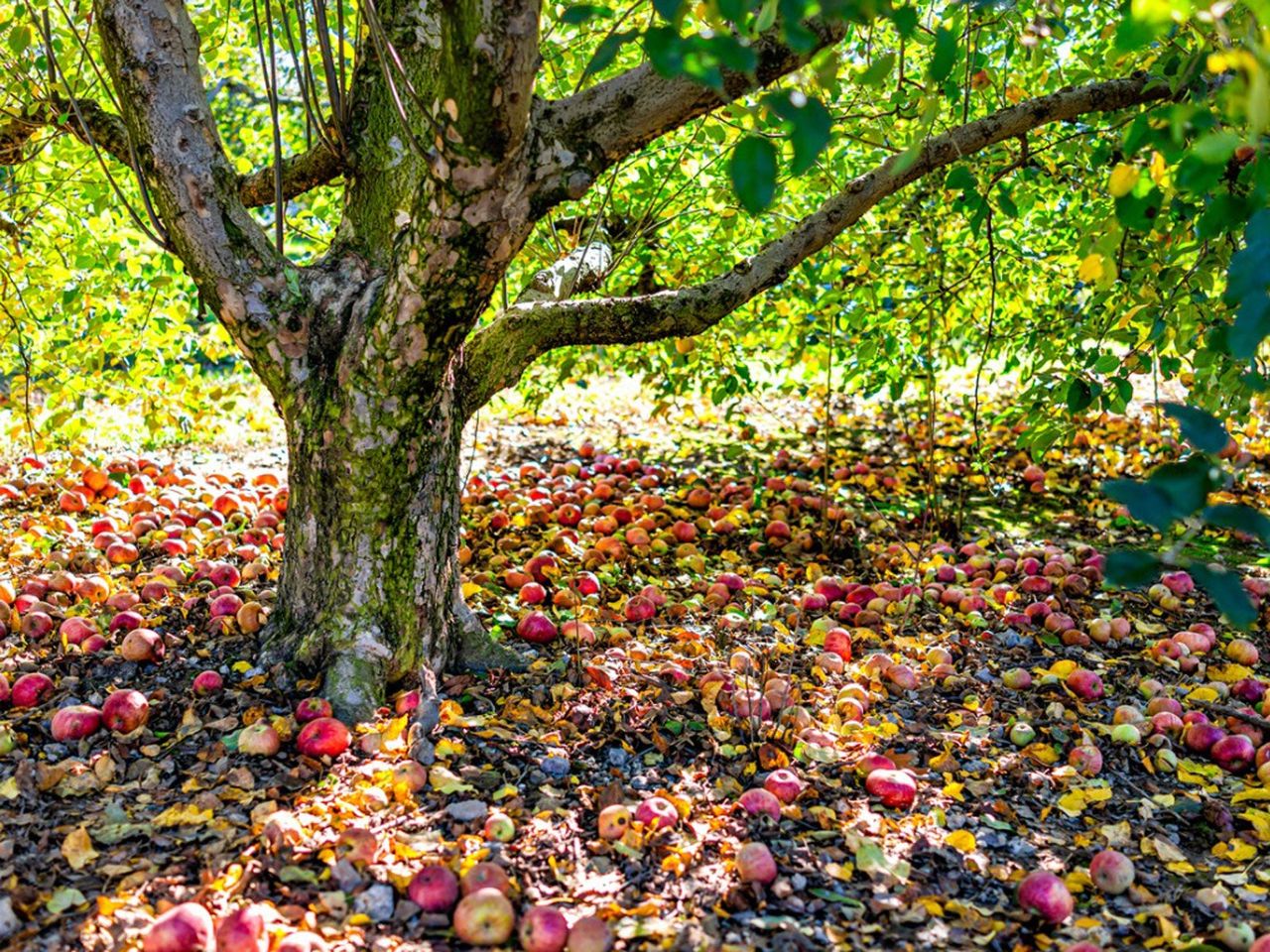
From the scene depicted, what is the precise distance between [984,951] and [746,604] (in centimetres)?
229

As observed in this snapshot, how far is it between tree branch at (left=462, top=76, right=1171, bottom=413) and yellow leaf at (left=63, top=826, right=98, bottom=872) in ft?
5.25

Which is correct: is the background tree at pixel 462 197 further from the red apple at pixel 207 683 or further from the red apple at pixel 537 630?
the red apple at pixel 537 630

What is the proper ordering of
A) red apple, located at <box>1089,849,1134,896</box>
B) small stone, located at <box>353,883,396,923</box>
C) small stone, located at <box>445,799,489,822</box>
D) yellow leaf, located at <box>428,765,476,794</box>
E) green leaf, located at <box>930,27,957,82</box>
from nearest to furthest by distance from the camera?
green leaf, located at <box>930,27,957,82</box> < small stone, located at <box>353,883,396,923</box> < red apple, located at <box>1089,849,1134,896</box> < small stone, located at <box>445,799,489,822</box> < yellow leaf, located at <box>428,765,476,794</box>

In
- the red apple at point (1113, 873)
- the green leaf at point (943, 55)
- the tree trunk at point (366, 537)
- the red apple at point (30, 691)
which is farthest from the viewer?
the red apple at point (30, 691)

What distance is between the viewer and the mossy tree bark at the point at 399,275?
2588 mm

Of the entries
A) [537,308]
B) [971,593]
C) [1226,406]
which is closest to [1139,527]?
[971,593]

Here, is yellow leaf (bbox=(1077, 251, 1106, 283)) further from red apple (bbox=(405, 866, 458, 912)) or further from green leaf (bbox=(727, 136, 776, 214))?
red apple (bbox=(405, 866, 458, 912))

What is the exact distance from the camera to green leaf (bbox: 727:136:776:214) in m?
1.48

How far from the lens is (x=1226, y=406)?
3381 millimetres

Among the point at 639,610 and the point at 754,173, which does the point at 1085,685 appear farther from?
the point at 754,173

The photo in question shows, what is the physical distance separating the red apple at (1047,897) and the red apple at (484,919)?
1.23 meters

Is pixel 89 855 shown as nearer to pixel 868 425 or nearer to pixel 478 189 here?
pixel 478 189

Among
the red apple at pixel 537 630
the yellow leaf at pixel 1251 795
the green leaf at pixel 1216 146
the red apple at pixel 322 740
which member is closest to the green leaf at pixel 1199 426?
the green leaf at pixel 1216 146

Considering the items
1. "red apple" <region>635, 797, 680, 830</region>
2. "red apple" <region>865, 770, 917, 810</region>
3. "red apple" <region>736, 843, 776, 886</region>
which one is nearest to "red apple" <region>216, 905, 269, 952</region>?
"red apple" <region>635, 797, 680, 830</region>
